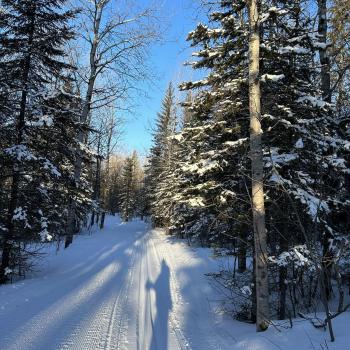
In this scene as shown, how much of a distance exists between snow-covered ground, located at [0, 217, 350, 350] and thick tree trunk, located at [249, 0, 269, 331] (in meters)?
0.50

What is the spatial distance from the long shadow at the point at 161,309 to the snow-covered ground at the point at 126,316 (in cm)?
2

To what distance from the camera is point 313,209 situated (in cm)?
707

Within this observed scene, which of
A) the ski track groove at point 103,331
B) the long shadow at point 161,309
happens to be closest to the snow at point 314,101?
the long shadow at point 161,309

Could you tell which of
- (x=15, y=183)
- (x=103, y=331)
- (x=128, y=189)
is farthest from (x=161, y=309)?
(x=128, y=189)

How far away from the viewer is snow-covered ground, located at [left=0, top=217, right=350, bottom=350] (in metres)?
5.48

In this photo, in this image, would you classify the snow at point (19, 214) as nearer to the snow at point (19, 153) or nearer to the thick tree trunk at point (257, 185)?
the snow at point (19, 153)

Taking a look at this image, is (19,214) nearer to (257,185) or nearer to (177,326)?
(177,326)

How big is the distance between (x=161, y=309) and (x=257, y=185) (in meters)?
3.59

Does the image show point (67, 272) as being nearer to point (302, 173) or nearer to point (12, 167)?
point (12, 167)

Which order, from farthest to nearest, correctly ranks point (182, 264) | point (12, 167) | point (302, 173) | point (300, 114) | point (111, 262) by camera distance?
point (182, 264) < point (111, 262) < point (12, 167) < point (300, 114) < point (302, 173)

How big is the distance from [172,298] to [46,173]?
5090mm

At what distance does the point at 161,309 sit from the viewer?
788cm

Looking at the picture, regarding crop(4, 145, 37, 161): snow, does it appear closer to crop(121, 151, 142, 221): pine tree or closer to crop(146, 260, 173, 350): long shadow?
crop(146, 260, 173, 350): long shadow

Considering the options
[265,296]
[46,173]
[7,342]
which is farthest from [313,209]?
[46,173]
